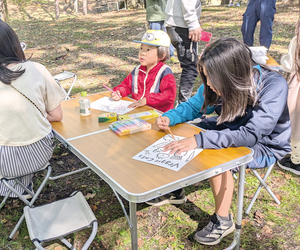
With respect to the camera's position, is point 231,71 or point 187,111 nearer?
point 231,71

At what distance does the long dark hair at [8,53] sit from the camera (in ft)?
6.56

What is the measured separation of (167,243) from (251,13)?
483cm

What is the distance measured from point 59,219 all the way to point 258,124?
1.38m

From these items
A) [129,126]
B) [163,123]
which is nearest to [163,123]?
[163,123]

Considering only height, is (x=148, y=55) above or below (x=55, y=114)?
above

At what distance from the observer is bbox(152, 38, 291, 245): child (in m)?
1.86

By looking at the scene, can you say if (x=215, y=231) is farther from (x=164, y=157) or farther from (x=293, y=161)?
→ (x=293, y=161)

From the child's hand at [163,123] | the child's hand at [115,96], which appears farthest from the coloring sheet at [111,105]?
the child's hand at [163,123]

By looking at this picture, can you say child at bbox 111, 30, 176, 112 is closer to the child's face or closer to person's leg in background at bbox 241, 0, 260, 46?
the child's face

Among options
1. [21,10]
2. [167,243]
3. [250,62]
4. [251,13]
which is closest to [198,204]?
[167,243]

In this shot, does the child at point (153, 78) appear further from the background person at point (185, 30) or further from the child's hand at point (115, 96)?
the background person at point (185, 30)

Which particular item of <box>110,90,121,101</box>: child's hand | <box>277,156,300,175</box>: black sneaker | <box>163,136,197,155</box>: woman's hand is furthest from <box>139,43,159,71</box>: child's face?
<box>277,156,300,175</box>: black sneaker

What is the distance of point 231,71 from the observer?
6.16 feet

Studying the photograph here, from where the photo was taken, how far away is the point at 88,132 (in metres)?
2.18
